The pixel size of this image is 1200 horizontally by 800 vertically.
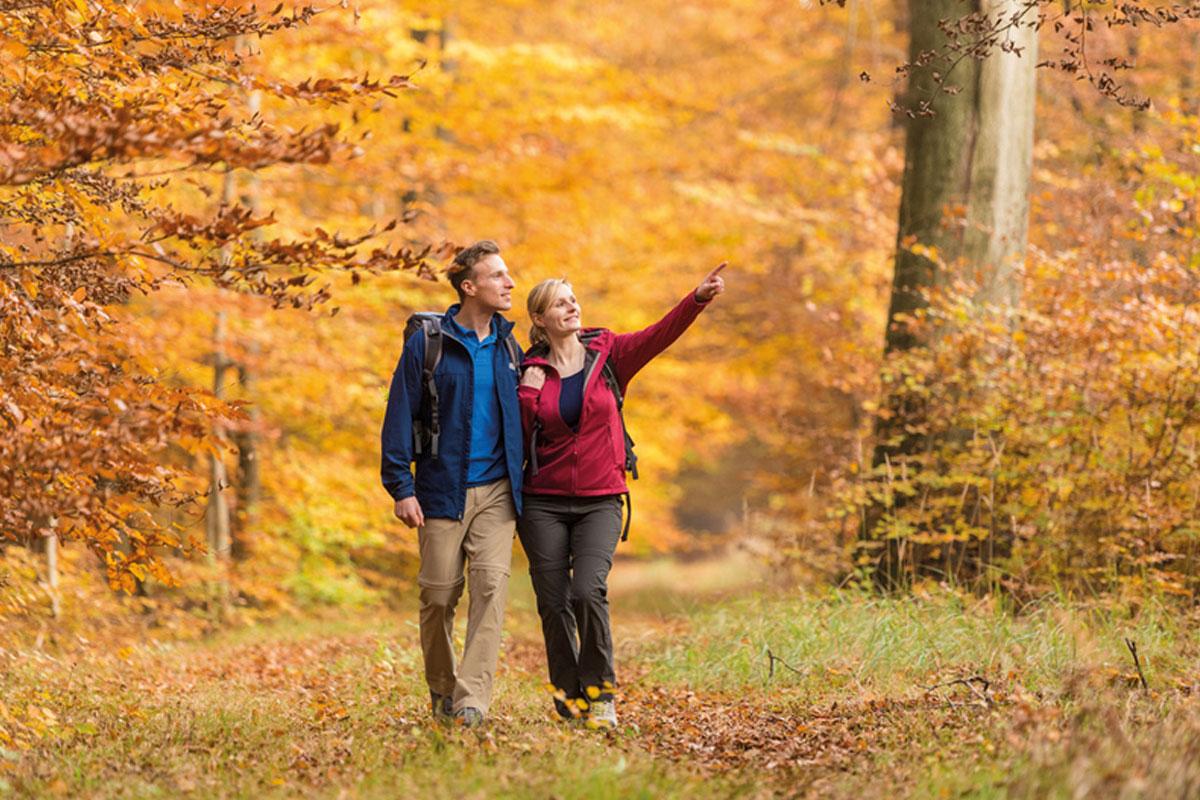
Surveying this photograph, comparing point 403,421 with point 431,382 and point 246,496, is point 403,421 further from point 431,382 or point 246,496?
point 246,496

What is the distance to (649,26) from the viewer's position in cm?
2408

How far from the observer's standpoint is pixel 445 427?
5.76 metres

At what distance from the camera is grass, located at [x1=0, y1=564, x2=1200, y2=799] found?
4.28 m

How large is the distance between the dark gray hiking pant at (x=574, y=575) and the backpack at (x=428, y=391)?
517mm

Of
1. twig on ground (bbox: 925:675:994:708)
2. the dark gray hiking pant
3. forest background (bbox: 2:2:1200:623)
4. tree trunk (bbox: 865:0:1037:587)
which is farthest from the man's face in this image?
tree trunk (bbox: 865:0:1037:587)

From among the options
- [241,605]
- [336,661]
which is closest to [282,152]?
[336,661]

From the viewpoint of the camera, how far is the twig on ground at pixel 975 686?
5516 mm

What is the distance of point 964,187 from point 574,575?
5197 mm

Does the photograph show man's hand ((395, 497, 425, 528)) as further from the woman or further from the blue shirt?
the woman

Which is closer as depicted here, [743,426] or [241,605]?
[241,605]

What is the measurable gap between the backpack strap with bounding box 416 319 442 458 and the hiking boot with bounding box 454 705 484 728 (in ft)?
3.62

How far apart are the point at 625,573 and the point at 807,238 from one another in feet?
37.6

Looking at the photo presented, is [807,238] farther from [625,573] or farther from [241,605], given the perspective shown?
[625,573]

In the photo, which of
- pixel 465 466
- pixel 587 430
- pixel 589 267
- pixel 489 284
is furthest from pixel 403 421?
pixel 589 267
